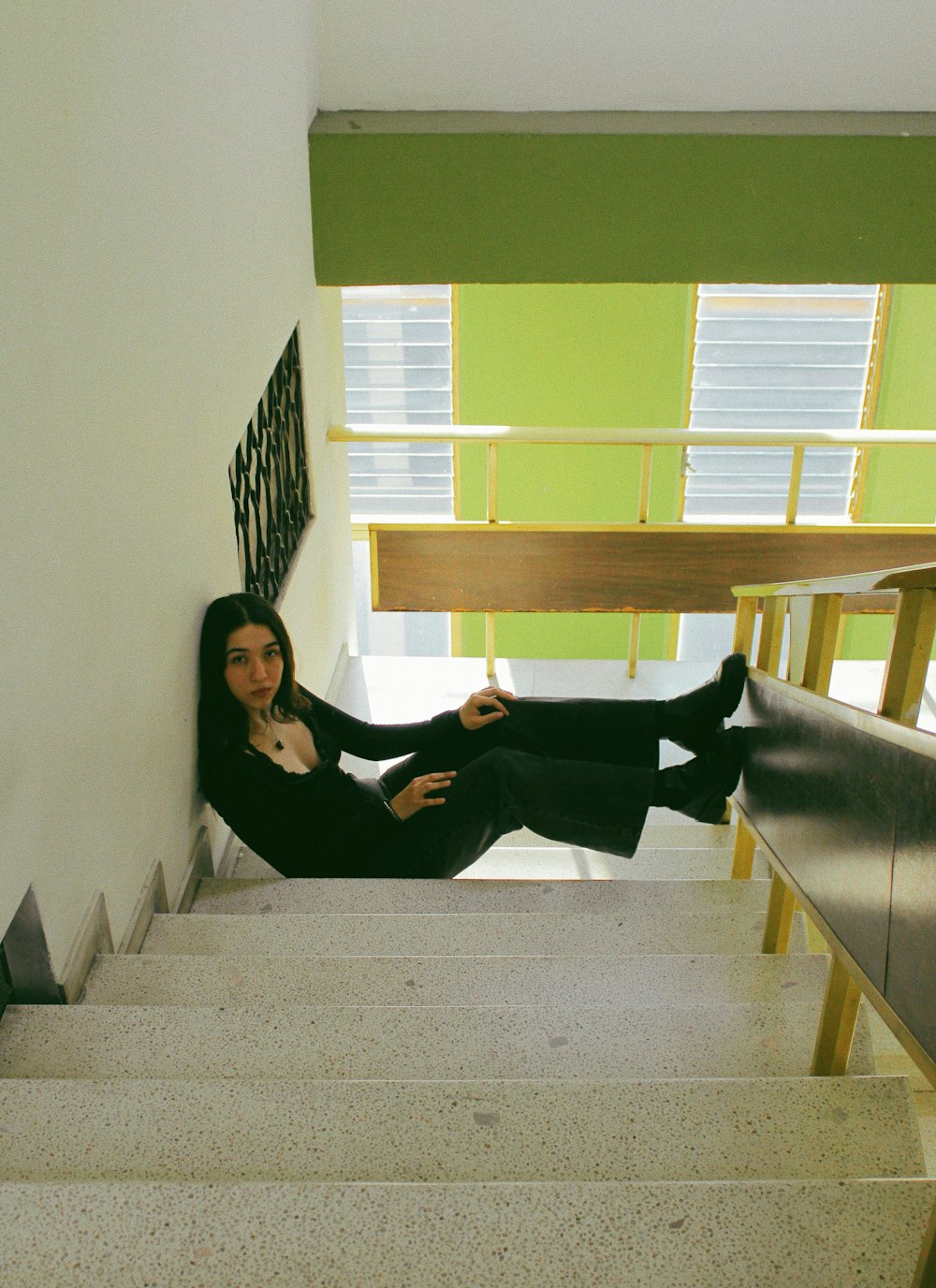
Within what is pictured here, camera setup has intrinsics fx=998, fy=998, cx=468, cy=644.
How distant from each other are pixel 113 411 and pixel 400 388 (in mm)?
4687

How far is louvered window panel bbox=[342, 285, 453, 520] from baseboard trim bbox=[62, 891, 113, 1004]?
4838mm

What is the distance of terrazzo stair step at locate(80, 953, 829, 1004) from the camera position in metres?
1.56

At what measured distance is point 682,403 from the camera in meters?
5.96

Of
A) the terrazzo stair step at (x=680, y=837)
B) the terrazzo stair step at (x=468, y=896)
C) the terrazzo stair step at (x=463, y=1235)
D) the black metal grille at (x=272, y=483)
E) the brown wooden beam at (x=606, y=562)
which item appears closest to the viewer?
the terrazzo stair step at (x=463, y=1235)

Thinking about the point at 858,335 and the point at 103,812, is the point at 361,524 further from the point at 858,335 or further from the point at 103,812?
the point at 103,812

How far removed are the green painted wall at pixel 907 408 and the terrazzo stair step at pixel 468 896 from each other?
4.36 meters

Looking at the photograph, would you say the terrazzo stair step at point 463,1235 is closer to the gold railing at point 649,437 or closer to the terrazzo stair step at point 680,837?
the terrazzo stair step at point 680,837

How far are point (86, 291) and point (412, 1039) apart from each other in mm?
1203

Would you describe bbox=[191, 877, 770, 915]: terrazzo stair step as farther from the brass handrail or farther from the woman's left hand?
the brass handrail

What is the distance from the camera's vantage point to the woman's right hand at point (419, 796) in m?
2.23

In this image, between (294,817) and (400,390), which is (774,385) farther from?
(294,817)

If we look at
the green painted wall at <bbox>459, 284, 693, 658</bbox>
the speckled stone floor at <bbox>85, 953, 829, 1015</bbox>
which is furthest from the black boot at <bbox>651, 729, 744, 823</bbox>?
the green painted wall at <bbox>459, 284, 693, 658</bbox>

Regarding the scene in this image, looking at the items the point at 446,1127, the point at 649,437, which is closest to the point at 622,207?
the point at 649,437

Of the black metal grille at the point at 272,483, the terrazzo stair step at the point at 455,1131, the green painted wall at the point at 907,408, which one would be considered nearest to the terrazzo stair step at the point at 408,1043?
the terrazzo stair step at the point at 455,1131
